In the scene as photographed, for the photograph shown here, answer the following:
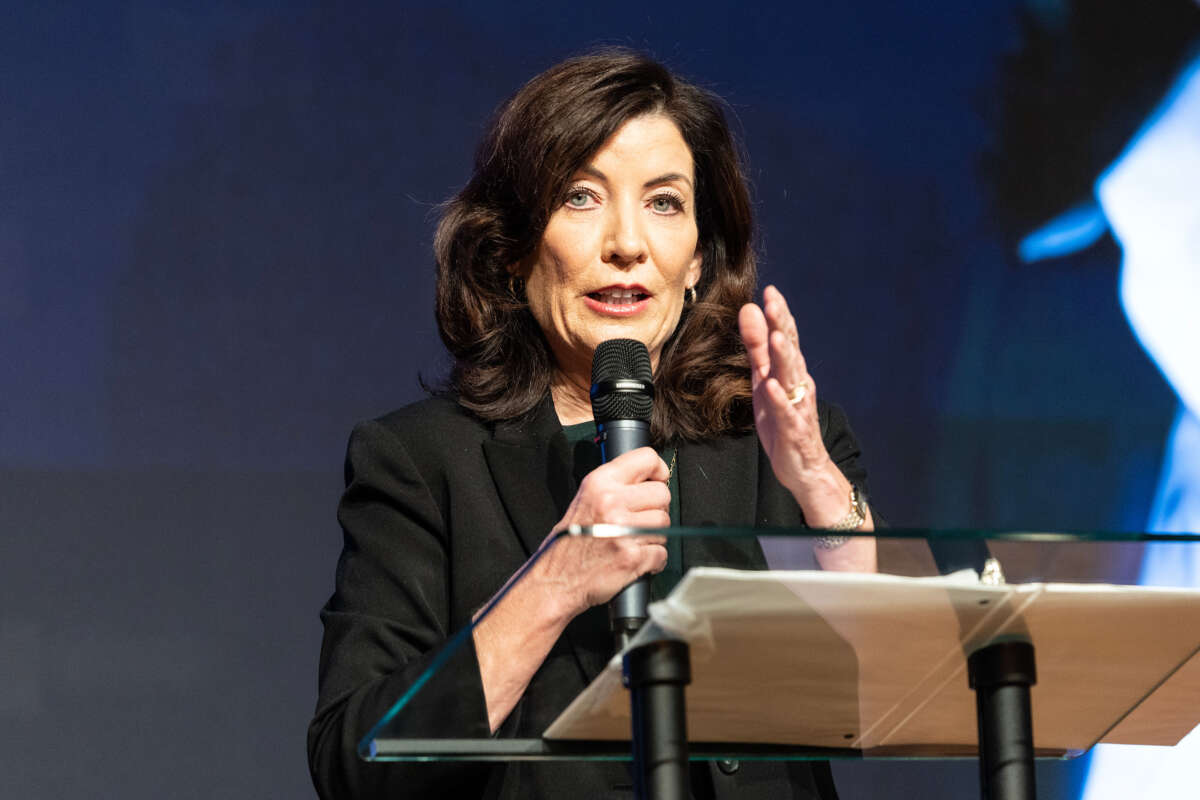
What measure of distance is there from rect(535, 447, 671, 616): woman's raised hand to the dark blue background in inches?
69.0

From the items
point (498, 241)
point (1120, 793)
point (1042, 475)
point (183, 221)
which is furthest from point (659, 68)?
point (1120, 793)

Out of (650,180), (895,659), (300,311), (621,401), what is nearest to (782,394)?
(621,401)

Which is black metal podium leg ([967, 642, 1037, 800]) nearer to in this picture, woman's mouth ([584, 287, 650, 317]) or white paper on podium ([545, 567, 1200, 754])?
white paper on podium ([545, 567, 1200, 754])

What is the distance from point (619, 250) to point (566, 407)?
0.25 m

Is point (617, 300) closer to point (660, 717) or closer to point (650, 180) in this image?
point (650, 180)

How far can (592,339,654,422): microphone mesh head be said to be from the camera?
5.31 ft

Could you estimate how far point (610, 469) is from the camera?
1.41 m

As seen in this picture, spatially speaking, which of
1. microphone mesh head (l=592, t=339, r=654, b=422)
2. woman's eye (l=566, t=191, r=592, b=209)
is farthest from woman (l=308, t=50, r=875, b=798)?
microphone mesh head (l=592, t=339, r=654, b=422)

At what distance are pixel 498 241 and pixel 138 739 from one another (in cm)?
131

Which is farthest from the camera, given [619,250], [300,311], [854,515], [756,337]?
[300,311]

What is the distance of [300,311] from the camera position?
3.20 meters

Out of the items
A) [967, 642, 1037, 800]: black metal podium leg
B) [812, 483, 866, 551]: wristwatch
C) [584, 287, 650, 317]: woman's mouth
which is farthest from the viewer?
[584, 287, 650, 317]: woman's mouth

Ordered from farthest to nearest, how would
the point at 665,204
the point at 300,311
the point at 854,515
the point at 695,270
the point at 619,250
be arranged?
the point at 300,311 < the point at 695,270 < the point at 665,204 < the point at 619,250 < the point at 854,515

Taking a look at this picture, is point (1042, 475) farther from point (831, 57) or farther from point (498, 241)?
point (498, 241)
